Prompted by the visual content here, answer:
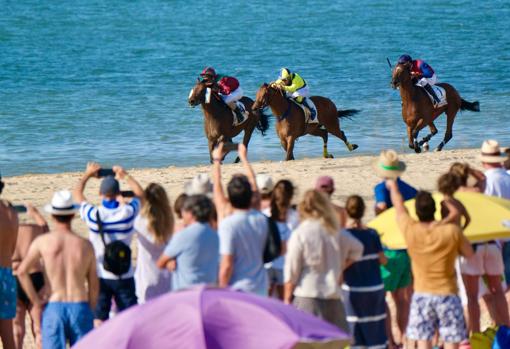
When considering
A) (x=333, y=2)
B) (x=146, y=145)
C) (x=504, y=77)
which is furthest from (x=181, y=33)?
(x=146, y=145)

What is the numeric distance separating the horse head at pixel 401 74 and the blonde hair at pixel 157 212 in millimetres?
14062

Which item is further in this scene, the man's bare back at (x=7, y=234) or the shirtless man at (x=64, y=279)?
the man's bare back at (x=7, y=234)

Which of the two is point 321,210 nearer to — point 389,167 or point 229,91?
point 389,167

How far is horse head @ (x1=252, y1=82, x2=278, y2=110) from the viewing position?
22.4 meters

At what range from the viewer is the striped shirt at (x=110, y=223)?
10.1 m

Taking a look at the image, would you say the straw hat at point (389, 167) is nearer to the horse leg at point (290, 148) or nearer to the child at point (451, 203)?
the child at point (451, 203)

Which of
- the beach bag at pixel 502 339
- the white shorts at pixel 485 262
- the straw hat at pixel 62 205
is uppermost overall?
the straw hat at pixel 62 205

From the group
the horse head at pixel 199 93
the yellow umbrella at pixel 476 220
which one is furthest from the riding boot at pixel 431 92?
the yellow umbrella at pixel 476 220

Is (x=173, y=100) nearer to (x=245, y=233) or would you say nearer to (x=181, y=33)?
(x=181, y=33)

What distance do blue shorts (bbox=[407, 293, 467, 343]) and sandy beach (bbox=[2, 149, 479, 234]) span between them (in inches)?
234

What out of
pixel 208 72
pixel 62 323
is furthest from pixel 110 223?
pixel 208 72

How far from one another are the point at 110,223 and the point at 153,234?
400 millimetres

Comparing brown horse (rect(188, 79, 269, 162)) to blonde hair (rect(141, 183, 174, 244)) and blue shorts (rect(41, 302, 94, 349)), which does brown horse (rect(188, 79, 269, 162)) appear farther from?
blue shorts (rect(41, 302, 94, 349))

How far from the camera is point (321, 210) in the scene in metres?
9.34
